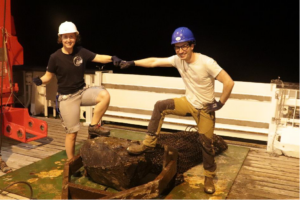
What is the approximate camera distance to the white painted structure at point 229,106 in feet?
16.7

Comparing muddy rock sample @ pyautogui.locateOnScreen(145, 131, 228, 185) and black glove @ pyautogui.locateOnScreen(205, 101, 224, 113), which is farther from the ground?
black glove @ pyautogui.locateOnScreen(205, 101, 224, 113)

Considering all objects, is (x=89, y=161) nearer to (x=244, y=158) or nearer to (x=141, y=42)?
(x=244, y=158)

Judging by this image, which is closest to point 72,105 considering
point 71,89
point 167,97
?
point 71,89

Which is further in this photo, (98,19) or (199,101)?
(98,19)

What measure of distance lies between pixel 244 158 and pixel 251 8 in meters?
10.3

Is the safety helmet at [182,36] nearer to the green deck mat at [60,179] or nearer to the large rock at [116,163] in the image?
the large rock at [116,163]

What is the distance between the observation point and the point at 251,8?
44.8 ft

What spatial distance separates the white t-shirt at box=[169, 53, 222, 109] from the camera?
3.60m

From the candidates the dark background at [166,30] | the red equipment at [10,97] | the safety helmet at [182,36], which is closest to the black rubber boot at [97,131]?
the red equipment at [10,97]

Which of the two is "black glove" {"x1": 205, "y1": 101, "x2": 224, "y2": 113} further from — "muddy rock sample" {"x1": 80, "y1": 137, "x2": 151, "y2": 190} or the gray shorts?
the gray shorts

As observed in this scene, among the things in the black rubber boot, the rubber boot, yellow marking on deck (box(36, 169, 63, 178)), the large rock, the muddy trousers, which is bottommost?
yellow marking on deck (box(36, 169, 63, 178))

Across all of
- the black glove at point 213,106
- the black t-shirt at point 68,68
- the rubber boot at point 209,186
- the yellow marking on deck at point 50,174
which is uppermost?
the black t-shirt at point 68,68

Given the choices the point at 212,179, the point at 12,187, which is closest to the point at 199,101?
the point at 212,179

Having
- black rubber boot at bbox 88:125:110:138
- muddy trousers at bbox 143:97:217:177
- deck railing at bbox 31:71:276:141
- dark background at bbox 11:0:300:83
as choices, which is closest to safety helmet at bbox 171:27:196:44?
muddy trousers at bbox 143:97:217:177
